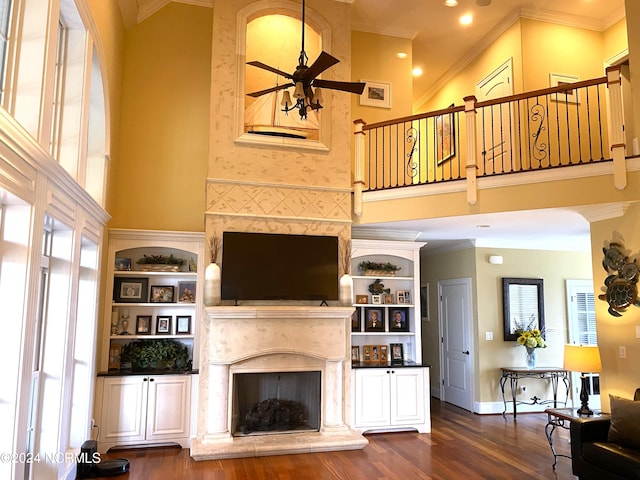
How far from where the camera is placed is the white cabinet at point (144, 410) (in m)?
5.49

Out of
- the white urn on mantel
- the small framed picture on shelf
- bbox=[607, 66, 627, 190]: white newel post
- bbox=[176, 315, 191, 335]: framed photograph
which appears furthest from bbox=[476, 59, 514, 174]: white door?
bbox=[176, 315, 191, 335]: framed photograph

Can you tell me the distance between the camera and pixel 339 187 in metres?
6.41

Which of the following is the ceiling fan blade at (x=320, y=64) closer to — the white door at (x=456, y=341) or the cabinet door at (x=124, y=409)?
the cabinet door at (x=124, y=409)

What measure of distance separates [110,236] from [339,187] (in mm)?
2912

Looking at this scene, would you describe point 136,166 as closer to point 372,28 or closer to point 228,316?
point 228,316

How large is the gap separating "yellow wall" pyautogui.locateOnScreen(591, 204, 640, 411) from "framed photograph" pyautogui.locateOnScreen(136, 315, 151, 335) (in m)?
5.29

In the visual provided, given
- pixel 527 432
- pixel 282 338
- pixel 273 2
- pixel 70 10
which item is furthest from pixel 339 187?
pixel 527 432

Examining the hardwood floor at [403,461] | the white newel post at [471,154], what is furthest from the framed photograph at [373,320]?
the white newel post at [471,154]

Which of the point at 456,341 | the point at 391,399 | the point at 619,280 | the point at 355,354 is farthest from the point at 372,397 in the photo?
the point at 619,280

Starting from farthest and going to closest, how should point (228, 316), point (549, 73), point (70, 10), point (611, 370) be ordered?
1. point (549, 73)
2. point (228, 316)
3. point (611, 370)
4. point (70, 10)

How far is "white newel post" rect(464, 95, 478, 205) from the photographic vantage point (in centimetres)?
567

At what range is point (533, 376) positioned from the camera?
7.56 metres

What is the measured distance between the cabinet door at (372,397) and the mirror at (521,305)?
2.52 meters

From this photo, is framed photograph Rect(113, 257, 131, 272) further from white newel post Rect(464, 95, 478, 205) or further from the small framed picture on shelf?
white newel post Rect(464, 95, 478, 205)
